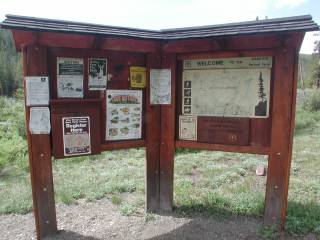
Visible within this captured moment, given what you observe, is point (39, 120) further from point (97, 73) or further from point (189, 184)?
point (189, 184)

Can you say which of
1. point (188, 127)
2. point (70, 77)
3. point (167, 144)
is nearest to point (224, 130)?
point (188, 127)

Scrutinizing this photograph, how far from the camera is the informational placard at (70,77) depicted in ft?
11.6

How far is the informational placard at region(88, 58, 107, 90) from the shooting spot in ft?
12.0

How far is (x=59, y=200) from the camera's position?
4.93m

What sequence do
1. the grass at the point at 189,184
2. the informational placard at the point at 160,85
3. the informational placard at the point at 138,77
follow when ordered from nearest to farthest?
the informational placard at the point at 138,77, the informational placard at the point at 160,85, the grass at the point at 189,184

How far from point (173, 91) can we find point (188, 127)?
0.49 m

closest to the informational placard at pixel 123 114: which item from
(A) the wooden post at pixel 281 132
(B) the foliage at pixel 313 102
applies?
(A) the wooden post at pixel 281 132

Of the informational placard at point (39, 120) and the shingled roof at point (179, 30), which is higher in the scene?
the shingled roof at point (179, 30)

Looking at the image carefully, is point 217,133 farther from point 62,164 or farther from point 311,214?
point 62,164

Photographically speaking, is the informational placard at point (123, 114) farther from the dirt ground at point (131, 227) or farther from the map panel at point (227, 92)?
the dirt ground at point (131, 227)

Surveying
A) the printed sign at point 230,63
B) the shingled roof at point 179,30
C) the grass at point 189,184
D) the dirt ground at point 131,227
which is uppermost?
the shingled roof at point 179,30

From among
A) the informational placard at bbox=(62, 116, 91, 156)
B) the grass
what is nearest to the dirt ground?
the grass

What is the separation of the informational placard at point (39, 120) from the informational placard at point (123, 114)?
2.29 ft

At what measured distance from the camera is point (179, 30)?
3875 mm
